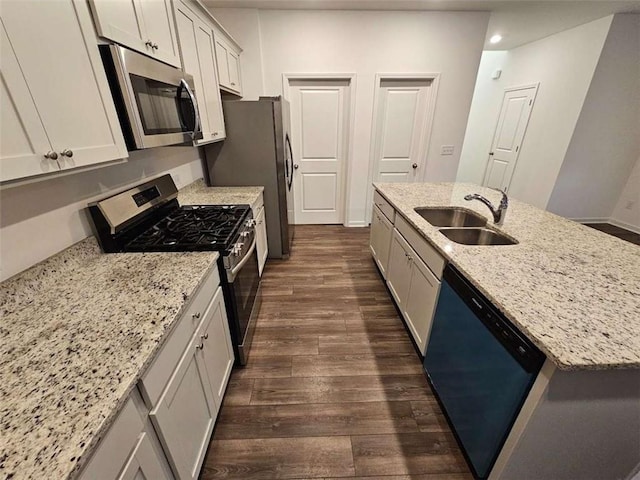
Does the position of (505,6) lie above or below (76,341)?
above

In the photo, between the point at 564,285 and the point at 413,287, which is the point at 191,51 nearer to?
the point at 413,287

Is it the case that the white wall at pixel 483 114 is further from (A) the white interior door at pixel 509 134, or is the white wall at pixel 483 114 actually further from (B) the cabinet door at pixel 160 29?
(B) the cabinet door at pixel 160 29

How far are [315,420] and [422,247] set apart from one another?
1.20 metres

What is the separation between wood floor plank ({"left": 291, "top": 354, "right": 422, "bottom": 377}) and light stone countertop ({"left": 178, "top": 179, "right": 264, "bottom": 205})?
1349mm

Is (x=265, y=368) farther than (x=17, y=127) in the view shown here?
Yes

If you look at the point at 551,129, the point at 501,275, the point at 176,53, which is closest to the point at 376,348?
the point at 501,275

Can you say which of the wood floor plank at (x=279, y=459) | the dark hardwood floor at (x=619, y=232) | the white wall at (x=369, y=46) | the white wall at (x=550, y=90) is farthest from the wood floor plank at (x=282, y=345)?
the dark hardwood floor at (x=619, y=232)

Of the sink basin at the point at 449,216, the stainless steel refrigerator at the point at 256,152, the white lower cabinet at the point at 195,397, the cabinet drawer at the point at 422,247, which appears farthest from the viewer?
the stainless steel refrigerator at the point at 256,152

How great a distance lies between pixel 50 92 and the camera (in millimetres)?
862

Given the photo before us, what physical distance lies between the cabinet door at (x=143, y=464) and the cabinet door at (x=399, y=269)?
1681mm

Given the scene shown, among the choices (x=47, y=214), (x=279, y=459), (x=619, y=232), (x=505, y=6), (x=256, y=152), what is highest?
(x=505, y=6)

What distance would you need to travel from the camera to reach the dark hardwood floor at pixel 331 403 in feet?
4.38

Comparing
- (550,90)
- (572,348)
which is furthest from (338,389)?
(550,90)

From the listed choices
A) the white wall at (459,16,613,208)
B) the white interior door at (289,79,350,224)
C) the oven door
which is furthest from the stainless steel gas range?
the white wall at (459,16,613,208)
